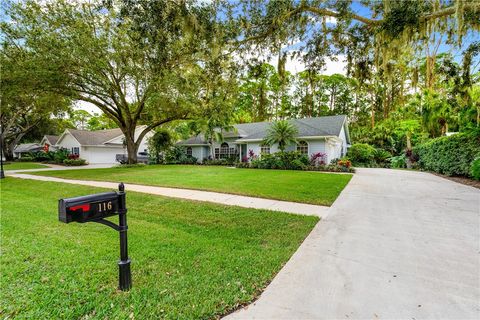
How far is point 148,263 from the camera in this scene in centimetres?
303

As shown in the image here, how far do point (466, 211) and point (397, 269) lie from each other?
4281 mm

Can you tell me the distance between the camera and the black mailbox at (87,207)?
204 cm

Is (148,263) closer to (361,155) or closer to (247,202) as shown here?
(247,202)

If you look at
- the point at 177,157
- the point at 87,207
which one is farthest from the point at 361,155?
the point at 87,207

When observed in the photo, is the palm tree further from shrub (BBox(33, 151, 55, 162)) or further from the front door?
shrub (BBox(33, 151, 55, 162))

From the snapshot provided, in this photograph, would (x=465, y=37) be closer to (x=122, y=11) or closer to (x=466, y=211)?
(x=466, y=211)

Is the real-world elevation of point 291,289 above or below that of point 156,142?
below

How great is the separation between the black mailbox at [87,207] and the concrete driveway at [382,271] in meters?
1.58

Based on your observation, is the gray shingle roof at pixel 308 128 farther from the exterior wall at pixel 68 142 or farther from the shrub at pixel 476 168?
the exterior wall at pixel 68 142

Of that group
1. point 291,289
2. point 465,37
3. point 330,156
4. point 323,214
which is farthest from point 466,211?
point 330,156

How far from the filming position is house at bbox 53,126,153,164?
26828mm

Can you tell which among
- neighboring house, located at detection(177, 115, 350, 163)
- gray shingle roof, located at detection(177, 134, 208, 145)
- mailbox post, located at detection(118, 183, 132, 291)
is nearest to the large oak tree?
mailbox post, located at detection(118, 183, 132, 291)

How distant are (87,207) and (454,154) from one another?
48.3 feet

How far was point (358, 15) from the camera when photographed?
16.0ft
